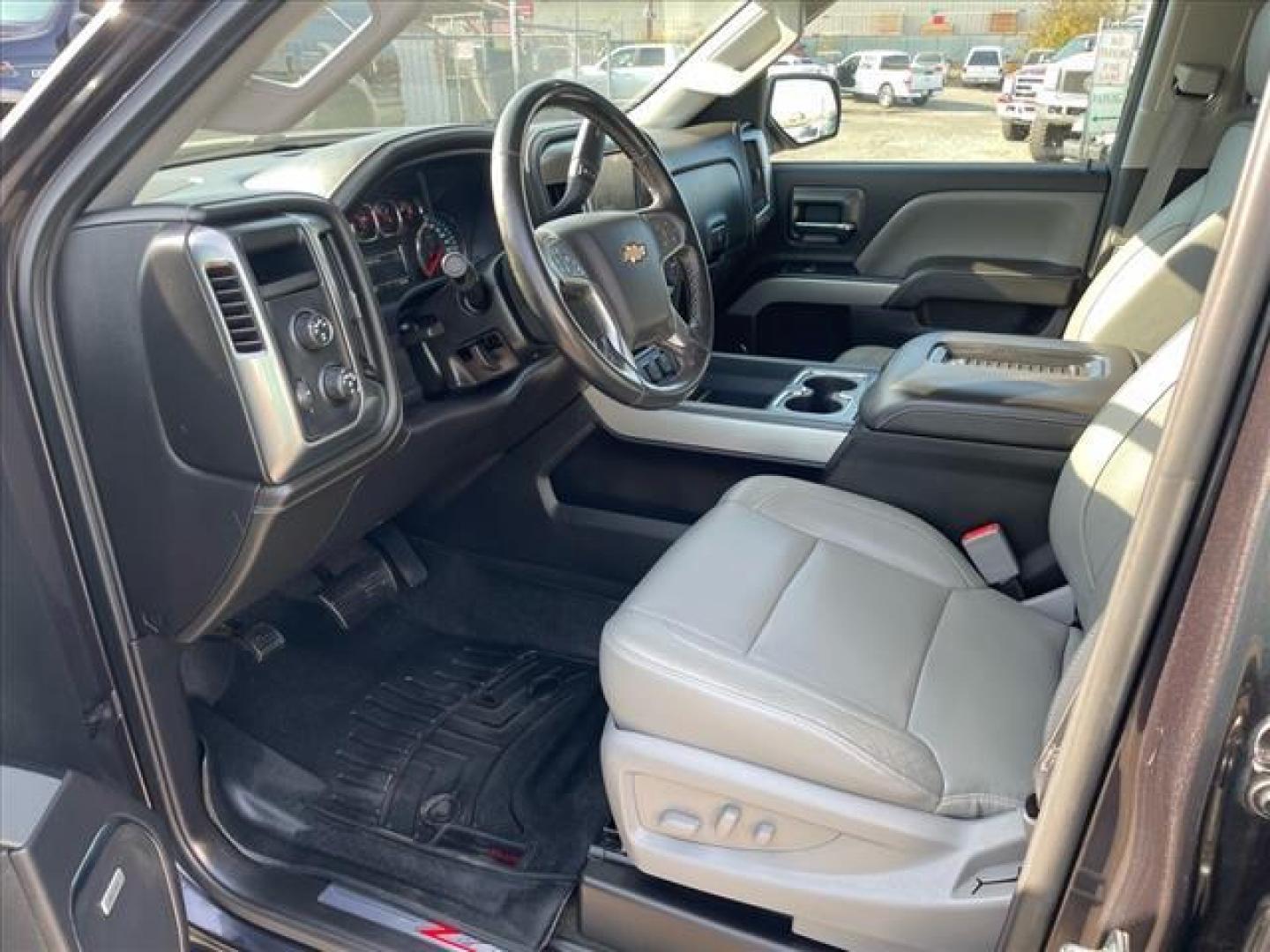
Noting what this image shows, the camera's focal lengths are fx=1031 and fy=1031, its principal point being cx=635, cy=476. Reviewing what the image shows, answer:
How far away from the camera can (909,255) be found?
2.84 metres

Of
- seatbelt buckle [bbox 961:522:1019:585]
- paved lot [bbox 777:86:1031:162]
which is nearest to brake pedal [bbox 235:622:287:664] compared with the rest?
seatbelt buckle [bbox 961:522:1019:585]

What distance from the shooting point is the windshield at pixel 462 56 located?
3.92 feet

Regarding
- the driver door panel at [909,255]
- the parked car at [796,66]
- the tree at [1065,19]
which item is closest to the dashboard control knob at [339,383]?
the driver door panel at [909,255]

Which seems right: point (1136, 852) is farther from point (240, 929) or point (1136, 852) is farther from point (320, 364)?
point (240, 929)

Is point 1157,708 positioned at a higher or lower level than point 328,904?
higher

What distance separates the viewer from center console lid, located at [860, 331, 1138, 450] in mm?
1600

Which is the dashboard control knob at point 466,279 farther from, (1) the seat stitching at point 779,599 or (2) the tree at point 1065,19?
(2) the tree at point 1065,19

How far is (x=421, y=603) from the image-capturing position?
2004mm

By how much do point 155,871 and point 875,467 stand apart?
1.18 meters

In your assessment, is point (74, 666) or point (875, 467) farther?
point (875, 467)

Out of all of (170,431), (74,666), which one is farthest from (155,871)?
(170,431)

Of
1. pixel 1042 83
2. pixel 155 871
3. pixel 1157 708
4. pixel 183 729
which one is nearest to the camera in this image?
pixel 1157 708

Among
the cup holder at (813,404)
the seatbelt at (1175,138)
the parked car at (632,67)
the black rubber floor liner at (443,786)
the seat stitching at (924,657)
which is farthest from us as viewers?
the parked car at (632,67)

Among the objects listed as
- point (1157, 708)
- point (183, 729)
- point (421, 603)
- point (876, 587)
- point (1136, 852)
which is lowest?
point (421, 603)
